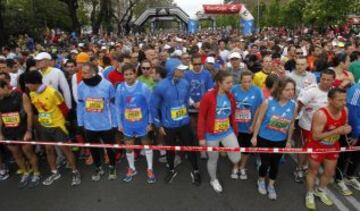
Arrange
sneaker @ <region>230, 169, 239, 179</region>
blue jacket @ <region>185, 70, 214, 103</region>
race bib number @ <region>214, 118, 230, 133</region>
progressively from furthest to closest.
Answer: blue jacket @ <region>185, 70, 214, 103</region> → sneaker @ <region>230, 169, 239, 179</region> → race bib number @ <region>214, 118, 230, 133</region>

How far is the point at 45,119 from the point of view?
546cm

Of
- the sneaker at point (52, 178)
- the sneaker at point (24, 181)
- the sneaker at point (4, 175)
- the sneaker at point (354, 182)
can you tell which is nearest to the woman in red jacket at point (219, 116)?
the sneaker at point (354, 182)

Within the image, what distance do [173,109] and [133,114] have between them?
0.63m

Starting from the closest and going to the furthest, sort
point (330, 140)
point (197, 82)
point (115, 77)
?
point (330, 140)
point (197, 82)
point (115, 77)

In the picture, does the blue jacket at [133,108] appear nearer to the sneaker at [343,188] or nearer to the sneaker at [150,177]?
the sneaker at [150,177]

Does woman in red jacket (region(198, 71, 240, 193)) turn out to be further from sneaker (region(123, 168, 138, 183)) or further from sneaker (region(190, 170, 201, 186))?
sneaker (region(123, 168, 138, 183))

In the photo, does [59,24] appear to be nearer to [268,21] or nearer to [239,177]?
[268,21]

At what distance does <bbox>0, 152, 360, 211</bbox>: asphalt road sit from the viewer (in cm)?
482

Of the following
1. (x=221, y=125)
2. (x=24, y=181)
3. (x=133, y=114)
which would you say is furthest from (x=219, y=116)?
(x=24, y=181)

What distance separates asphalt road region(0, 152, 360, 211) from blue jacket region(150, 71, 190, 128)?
1.03 meters

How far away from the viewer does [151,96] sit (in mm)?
5375

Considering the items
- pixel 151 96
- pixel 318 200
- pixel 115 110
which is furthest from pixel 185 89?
pixel 318 200

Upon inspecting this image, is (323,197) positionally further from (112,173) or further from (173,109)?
(112,173)

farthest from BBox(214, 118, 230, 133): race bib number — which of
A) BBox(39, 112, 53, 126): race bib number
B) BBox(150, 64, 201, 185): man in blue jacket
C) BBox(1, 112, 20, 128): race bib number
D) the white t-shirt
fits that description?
BBox(1, 112, 20, 128): race bib number
